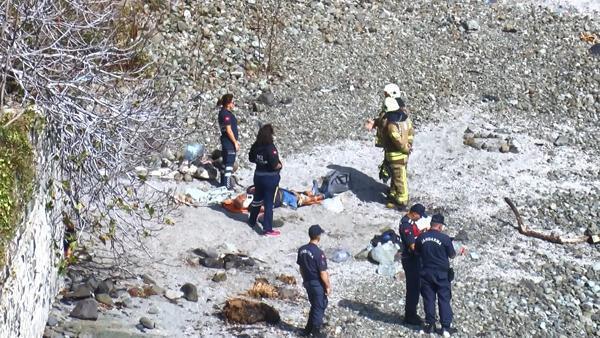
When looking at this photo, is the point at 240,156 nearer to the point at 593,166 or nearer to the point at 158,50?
the point at 158,50

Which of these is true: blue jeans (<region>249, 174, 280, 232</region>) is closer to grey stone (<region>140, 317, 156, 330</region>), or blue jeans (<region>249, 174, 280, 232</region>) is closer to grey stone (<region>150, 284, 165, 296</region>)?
grey stone (<region>150, 284, 165, 296</region>)

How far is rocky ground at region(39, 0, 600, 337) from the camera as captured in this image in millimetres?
11922

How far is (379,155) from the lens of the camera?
53.7ft

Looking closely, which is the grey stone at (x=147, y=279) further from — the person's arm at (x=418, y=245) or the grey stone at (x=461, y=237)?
the grey stone at (x=461, y=237)

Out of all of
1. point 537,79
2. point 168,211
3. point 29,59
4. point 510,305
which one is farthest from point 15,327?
point 537,79

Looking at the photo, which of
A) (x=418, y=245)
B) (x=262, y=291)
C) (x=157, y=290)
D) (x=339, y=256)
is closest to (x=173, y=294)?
(x=157, y=290)

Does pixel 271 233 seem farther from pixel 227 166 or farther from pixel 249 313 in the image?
pixel 249 313

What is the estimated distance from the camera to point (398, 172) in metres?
14.8

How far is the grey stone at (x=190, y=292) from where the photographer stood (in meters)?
11.7

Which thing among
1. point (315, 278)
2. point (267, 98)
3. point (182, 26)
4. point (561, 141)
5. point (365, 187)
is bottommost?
point (315, 278)

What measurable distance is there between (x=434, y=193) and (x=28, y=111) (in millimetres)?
7072

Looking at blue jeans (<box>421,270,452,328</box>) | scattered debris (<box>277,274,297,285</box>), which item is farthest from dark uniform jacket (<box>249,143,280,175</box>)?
blue jeans (<box>421,270,452,328</box>)

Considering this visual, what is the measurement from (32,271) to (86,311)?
116 centimetres

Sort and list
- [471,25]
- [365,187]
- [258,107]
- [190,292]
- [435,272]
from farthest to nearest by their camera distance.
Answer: [471,25] < [258,107] < [365,187] < [190,292] < [435,272]
